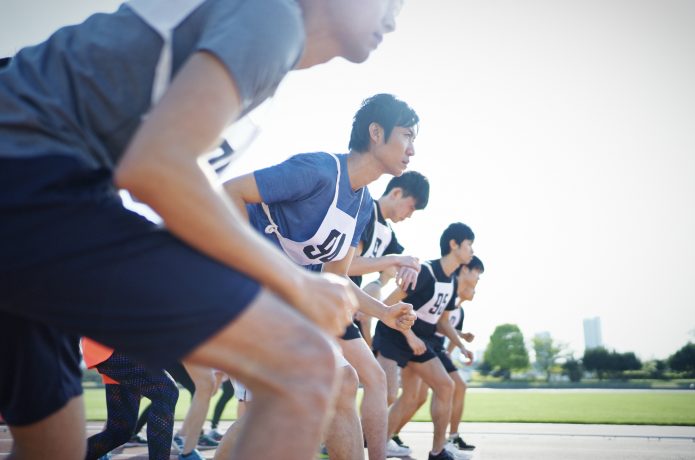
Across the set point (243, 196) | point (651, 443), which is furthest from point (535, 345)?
point (243, 196)

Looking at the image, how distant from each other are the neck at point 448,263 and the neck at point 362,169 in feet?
13.5

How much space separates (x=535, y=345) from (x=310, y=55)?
89.5m

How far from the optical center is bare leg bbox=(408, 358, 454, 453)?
668 centimetres

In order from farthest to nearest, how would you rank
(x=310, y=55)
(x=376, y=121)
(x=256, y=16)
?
1. (x=376, y=121)
2. (x=310, y=55)
3. (x=256, y=16)

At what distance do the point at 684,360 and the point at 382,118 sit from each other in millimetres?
64492

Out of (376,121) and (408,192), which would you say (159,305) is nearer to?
(376,121)

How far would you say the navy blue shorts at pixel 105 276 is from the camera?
1.11m

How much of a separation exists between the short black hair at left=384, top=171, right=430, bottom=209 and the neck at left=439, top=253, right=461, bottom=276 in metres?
1.49

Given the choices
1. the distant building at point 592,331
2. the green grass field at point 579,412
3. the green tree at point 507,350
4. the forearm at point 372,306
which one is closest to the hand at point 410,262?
the forearm at point 372,306

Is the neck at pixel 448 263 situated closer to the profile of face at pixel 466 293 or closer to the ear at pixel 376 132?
the profile of face at pixel 466 293

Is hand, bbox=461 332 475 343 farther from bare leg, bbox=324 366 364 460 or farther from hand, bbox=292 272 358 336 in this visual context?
hand, bbox=292 272 358 336

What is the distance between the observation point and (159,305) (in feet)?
3.63

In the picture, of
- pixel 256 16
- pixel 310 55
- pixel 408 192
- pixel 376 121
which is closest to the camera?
pixel 256 16

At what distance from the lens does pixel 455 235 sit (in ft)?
27.1
